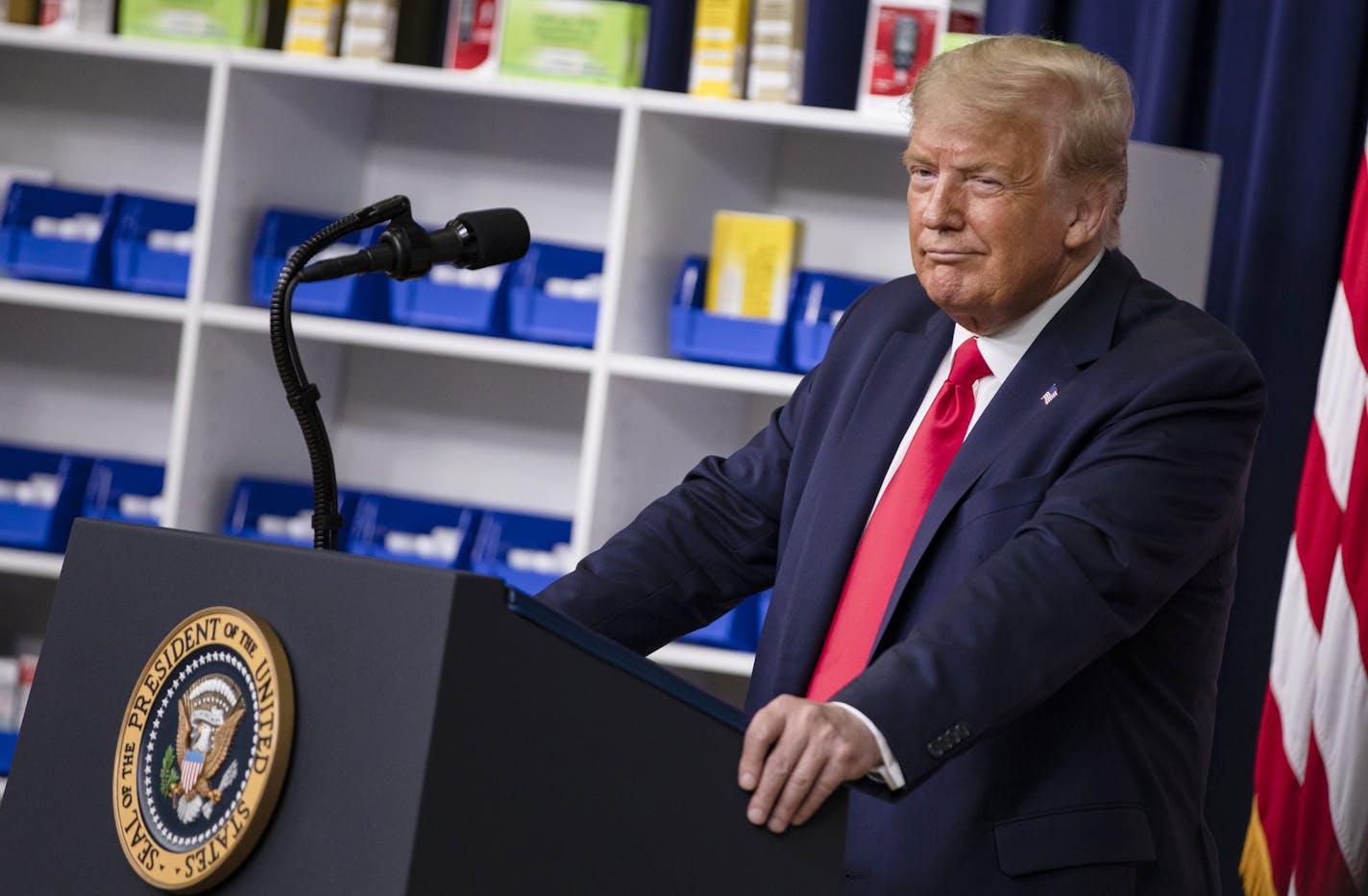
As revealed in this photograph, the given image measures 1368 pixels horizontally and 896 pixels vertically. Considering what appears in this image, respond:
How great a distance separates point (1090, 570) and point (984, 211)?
40 cm

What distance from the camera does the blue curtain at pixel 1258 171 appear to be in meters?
2.80

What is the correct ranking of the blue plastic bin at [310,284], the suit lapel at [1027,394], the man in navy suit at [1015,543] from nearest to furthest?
the man in navy suit at [1015,543], the suit lapel at [1027,394], the blue plastic bin at [310,284]

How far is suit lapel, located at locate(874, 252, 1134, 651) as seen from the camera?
1.43 meters

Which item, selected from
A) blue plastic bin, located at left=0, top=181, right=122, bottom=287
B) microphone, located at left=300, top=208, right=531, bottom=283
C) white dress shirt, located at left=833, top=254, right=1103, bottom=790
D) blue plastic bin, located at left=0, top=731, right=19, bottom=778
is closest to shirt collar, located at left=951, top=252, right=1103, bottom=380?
white dress shirt, located at left=833, top=254, right=1103, bottom=790

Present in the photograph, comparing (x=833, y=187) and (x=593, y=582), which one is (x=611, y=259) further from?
(x=593, y=582)

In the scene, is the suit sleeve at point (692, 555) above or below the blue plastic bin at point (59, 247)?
below

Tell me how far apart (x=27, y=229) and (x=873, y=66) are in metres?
1.59

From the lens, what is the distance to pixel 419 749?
3.14ft

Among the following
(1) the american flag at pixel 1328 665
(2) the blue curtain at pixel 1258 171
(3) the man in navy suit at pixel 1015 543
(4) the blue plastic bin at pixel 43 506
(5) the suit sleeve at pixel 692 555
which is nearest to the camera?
(3) the man in navy suit at pixel 1015 543

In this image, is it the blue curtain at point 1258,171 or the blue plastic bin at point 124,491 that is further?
the blue plastic bin at point 124,491

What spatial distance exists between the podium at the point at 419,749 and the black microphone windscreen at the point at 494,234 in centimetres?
35

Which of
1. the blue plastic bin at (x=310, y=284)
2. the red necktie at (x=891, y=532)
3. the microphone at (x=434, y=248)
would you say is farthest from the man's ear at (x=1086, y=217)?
the blue plastic bin at (x=310, y=284)

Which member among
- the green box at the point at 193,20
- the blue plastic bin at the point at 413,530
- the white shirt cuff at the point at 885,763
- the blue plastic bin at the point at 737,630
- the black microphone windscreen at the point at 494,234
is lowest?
the blue plastic bin at the point at 737,630

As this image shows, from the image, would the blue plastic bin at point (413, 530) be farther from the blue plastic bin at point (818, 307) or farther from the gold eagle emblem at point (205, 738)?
the gold eagle emblem at point (205, 738)
